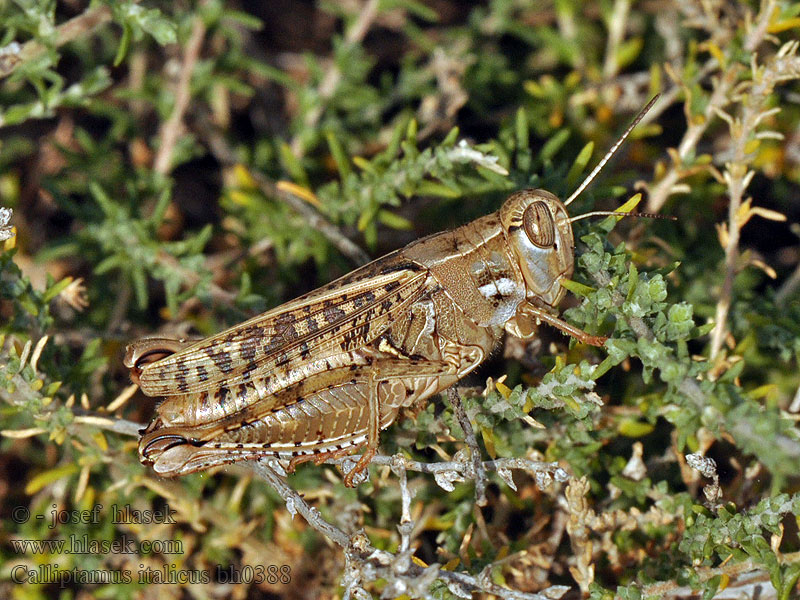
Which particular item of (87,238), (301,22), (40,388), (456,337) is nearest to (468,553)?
(456,337)

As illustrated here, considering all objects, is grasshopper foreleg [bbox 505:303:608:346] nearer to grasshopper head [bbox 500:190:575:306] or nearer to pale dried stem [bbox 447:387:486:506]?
grasshopper head [bbox 500:190:575:306]

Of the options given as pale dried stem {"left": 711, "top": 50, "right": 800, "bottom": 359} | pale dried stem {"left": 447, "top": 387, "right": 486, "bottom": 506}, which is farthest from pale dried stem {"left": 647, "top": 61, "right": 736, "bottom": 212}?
pale dried stem {"left": 447, "top": 387, "right": 486, "bottom": 506}

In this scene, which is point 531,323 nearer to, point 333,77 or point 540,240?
point 540,240

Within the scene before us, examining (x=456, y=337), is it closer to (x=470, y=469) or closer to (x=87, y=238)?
(x=470, y=469)

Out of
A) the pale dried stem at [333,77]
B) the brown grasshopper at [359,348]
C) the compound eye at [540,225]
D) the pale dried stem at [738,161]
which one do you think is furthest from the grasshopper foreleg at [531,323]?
the pale dried stem at [333,77]

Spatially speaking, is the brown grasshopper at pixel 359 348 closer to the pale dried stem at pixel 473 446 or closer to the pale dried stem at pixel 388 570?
the pale dried stem at pixel 473 446

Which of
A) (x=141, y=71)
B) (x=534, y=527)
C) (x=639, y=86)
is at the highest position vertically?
(x=141, y=71)

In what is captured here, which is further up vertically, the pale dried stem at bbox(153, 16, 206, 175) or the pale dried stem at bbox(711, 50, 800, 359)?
the pale dried stem at bbox(153, 16, 206, 175)
